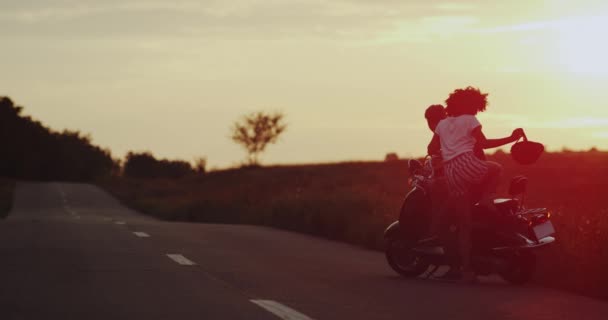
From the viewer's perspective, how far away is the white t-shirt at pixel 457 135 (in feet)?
41.7

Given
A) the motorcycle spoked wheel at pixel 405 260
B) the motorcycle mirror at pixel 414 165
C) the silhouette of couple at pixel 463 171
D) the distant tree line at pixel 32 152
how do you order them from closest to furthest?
1. the silhouette of couple at pixel 463 171
2. the motorcycle spoked wheel at pixel 405 260
3. the motorcycle mirror at pixel 414 165
4. the distant tree line at pixel 32 152

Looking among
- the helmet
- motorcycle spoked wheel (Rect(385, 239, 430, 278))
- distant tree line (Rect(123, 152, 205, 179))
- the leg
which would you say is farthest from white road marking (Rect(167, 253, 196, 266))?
distant tree line (Rect(123, 152, 205, 179))

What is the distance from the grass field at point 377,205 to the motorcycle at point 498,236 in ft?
2.09

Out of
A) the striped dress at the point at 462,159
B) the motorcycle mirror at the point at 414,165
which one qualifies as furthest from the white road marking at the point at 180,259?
the striped dress at the point at 462,159

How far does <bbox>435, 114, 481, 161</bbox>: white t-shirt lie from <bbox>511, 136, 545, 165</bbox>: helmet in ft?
1.72

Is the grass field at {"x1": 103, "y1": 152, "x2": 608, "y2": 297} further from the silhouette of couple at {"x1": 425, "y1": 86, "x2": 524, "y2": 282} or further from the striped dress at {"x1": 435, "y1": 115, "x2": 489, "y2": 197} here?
the striped dress at {"x1": 435, "y1": 115, "x2": 489, "y2": 197}

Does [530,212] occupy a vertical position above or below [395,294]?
above

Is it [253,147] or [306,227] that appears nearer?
[306,227]

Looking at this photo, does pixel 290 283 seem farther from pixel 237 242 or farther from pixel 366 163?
pixel 366 163

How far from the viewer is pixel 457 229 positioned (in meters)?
12.8

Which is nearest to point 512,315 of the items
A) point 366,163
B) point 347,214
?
point 347,214

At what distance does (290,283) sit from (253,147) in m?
118

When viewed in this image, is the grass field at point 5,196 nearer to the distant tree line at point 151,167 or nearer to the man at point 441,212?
the man at point 441,212

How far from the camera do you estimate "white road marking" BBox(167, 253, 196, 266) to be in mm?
13750
